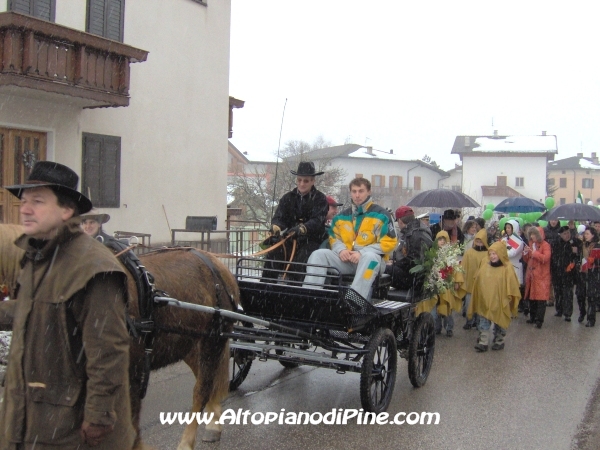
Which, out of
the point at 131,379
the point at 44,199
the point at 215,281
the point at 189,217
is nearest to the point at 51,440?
the point at 44,199

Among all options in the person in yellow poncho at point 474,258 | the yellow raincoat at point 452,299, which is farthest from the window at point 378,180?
the yellow raincoat at point 452,299

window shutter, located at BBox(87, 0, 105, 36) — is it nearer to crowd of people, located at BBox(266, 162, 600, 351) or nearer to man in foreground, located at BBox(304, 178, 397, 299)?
crowd of people, located at BBox(266, 162, 600, 351)

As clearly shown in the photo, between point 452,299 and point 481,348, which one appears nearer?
point 481,348

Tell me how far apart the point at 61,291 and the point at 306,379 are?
4867mm

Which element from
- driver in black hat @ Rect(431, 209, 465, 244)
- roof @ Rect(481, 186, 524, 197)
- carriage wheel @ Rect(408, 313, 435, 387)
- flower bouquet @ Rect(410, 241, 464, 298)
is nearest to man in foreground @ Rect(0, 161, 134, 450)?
carriage wheel @ Rect(408, 313, 435, 387)

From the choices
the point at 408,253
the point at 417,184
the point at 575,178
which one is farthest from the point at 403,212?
the point at 575,178

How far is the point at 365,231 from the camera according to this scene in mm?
6164

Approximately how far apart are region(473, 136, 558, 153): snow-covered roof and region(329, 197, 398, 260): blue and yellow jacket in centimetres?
6430

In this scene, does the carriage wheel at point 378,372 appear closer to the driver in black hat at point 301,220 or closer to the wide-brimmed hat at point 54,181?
the driver in black hat at point 301,220

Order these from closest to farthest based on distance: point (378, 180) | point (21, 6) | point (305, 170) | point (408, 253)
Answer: point (305, 170)
point (408, 253)
point (21, 6)
point (378, 180)

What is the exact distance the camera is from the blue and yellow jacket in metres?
6.09

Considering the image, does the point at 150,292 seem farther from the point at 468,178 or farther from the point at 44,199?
the point at 468,178

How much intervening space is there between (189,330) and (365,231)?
8.01ft

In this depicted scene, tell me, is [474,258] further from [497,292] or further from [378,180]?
[378,180]
